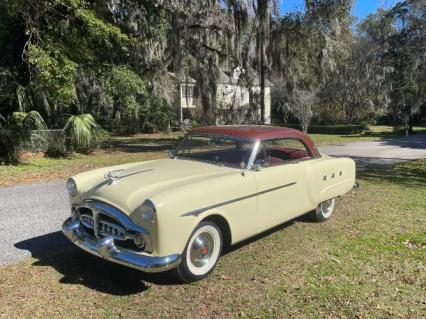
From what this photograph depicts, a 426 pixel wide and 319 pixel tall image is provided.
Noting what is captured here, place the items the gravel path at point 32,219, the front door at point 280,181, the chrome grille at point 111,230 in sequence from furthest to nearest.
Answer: the gravel path at point 32,219
the front door at point 280,181
the chrome grille at point 111,230

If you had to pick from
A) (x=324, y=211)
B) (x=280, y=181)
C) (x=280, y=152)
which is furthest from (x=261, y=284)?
(x=324, y=211)

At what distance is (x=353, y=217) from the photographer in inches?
Result: 265

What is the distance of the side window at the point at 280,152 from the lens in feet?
17.1

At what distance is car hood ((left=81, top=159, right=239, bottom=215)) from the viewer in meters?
4.09

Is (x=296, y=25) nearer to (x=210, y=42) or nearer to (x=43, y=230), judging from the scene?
(x=210, y=42)

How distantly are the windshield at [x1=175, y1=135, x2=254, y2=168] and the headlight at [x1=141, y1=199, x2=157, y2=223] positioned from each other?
4.86ft

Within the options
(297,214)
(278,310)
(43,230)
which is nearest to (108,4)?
(43,230)

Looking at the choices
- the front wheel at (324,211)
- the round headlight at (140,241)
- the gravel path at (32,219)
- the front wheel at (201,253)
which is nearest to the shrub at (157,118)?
the gravel path at (32,219)

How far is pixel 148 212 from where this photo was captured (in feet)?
12.6

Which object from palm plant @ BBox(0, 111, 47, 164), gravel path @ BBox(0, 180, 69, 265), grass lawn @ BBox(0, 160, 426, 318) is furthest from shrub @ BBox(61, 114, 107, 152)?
grass lawn @ BBox(0, 160, 426, 318)

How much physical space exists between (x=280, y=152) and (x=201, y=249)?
2064mm

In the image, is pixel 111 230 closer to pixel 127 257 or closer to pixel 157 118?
pixel 127 257

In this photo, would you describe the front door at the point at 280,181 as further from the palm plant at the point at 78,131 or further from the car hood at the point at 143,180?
the palm plant at the point at 78,131

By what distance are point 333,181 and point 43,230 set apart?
412 centimetres
